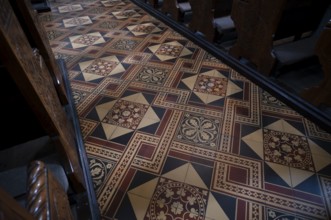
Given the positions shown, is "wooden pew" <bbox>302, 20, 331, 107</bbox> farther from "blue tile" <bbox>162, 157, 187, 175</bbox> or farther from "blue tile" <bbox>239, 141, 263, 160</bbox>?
"blue tile" <bbox>162, 157, 187, 175</bbox>

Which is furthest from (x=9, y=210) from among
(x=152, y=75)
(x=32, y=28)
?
(x=152, y=75)

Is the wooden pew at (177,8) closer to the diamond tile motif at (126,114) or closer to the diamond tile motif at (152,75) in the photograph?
the diamond tile motif at (152,75)

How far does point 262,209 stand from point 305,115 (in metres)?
1.02

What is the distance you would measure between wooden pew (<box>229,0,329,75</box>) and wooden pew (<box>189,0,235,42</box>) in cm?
31

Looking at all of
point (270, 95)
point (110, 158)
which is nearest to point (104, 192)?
point (110, 158)

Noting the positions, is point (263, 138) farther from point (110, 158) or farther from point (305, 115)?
point (110, 158)

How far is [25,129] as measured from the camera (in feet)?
4.38

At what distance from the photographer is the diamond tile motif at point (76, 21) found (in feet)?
12.7

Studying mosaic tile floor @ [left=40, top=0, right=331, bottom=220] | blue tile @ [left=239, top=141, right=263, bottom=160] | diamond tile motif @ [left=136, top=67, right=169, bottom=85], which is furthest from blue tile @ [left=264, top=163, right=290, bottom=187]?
diamond tile motif @ [left=136, top=67, right=169, bottom=85]

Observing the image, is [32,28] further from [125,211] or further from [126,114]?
[125,211]

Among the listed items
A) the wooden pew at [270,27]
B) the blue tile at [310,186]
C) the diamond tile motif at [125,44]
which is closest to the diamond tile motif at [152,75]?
the diamond tile motif at [125,44]

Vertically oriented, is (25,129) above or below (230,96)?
above

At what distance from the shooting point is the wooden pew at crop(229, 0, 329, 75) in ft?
7.01

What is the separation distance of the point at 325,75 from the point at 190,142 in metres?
1.17
